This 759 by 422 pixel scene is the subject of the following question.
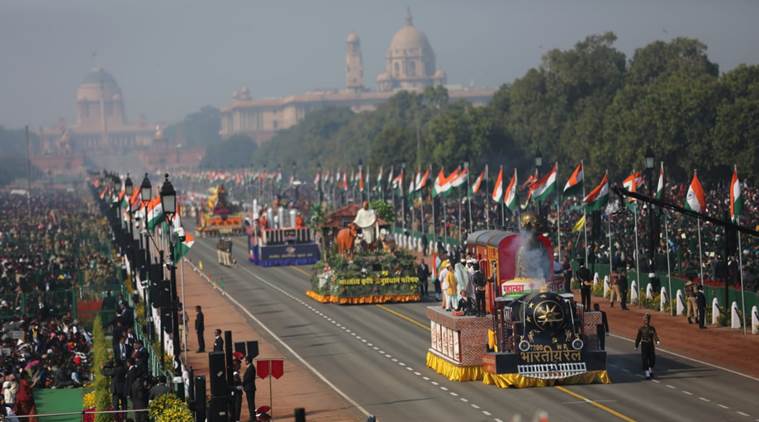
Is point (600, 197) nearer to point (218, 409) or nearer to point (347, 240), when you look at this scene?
point (347, 240)

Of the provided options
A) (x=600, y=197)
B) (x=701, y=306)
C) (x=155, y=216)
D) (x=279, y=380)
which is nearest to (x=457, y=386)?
(x=279, y=380)

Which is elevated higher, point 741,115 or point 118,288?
point 741,115

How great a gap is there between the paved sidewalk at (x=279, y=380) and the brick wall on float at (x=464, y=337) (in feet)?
9.79

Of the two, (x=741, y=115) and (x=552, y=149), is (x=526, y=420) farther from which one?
(x=552, y=149)

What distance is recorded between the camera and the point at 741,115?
9581cm

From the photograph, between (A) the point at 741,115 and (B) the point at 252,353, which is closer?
(B) the point at 252,353

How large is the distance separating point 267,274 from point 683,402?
4777cm

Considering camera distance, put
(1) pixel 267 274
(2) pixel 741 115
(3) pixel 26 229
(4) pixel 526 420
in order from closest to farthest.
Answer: (4) pixel 526 420
(1) pixel 267 274
(2) pixel 741 115
(3) pixel 26 229

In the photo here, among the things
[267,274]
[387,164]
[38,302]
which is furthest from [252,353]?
[387,164]

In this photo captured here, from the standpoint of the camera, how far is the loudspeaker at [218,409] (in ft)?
97.7

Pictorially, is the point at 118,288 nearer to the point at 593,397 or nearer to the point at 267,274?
the point at 267,274

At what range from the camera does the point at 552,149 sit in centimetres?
13225

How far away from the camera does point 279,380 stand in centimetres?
4234

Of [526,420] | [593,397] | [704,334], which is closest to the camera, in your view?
[526,420]
